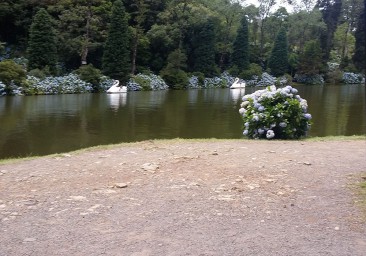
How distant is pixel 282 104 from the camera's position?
889 cm

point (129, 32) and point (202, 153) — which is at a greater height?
point (129, 32)

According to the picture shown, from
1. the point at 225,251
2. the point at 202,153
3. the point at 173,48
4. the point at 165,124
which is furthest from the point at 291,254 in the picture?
the point at 173,48

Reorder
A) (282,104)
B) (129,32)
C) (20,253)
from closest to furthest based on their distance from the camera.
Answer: (20,253) → (282,104) → (129,32)

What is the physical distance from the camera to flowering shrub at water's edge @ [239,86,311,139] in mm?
8797

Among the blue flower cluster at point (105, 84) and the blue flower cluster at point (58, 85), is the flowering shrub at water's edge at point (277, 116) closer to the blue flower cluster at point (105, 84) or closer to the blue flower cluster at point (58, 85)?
the blue flower cluster at point (58, 85)

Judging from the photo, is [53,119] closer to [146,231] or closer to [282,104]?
[282,104]

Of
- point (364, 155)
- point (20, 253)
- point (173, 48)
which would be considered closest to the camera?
point (20, 253)

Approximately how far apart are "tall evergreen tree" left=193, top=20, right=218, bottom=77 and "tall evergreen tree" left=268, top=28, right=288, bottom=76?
31.8 ft

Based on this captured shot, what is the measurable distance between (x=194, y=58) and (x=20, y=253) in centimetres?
3848

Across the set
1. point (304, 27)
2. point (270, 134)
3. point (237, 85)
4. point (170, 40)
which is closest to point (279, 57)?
point (304, 27)

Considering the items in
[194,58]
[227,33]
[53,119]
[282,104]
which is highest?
[227,33]

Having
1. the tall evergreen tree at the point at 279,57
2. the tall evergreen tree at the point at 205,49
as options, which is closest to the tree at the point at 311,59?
the tall evergreen tree at the point at 279,57

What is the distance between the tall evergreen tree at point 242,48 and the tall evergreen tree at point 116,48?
1600 cm

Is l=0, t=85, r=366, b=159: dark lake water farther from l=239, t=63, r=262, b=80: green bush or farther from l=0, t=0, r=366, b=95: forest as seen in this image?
l=239, t=63, r=262, b=80: green bush
